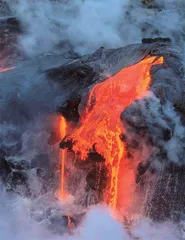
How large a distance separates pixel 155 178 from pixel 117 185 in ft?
2.15

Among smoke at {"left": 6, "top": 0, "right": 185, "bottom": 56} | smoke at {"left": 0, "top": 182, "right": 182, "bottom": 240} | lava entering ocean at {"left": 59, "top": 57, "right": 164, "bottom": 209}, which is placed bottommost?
smoke at {"left": 0, "top": 182, "right": 182, "bottom": 240}

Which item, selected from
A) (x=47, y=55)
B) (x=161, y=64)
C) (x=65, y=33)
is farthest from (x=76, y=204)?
(x=65, y=33)

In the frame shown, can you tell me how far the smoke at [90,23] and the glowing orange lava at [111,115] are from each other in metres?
3.34

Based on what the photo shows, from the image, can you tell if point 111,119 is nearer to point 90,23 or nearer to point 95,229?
point 95,229

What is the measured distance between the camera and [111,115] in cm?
605

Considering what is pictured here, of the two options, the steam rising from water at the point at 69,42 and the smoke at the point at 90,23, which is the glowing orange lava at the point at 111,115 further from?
the smoke at the point at 90,23

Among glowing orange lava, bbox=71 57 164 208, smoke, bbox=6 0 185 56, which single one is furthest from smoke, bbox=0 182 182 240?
smoke, bbox=6 0 185 56

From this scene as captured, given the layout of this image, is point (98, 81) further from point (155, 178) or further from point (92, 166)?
point (155, 178)

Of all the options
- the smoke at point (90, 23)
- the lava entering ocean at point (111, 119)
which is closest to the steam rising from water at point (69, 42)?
the smoke at point (90, 23)

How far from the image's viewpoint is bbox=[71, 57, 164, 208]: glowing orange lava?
19.4 feet

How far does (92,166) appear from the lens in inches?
244

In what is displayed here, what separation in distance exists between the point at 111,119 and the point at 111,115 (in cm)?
9

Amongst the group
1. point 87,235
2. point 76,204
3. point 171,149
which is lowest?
point 87,235

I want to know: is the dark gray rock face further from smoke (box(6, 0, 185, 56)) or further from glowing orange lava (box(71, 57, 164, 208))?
smoke (box(6, 0, 185, 56))
